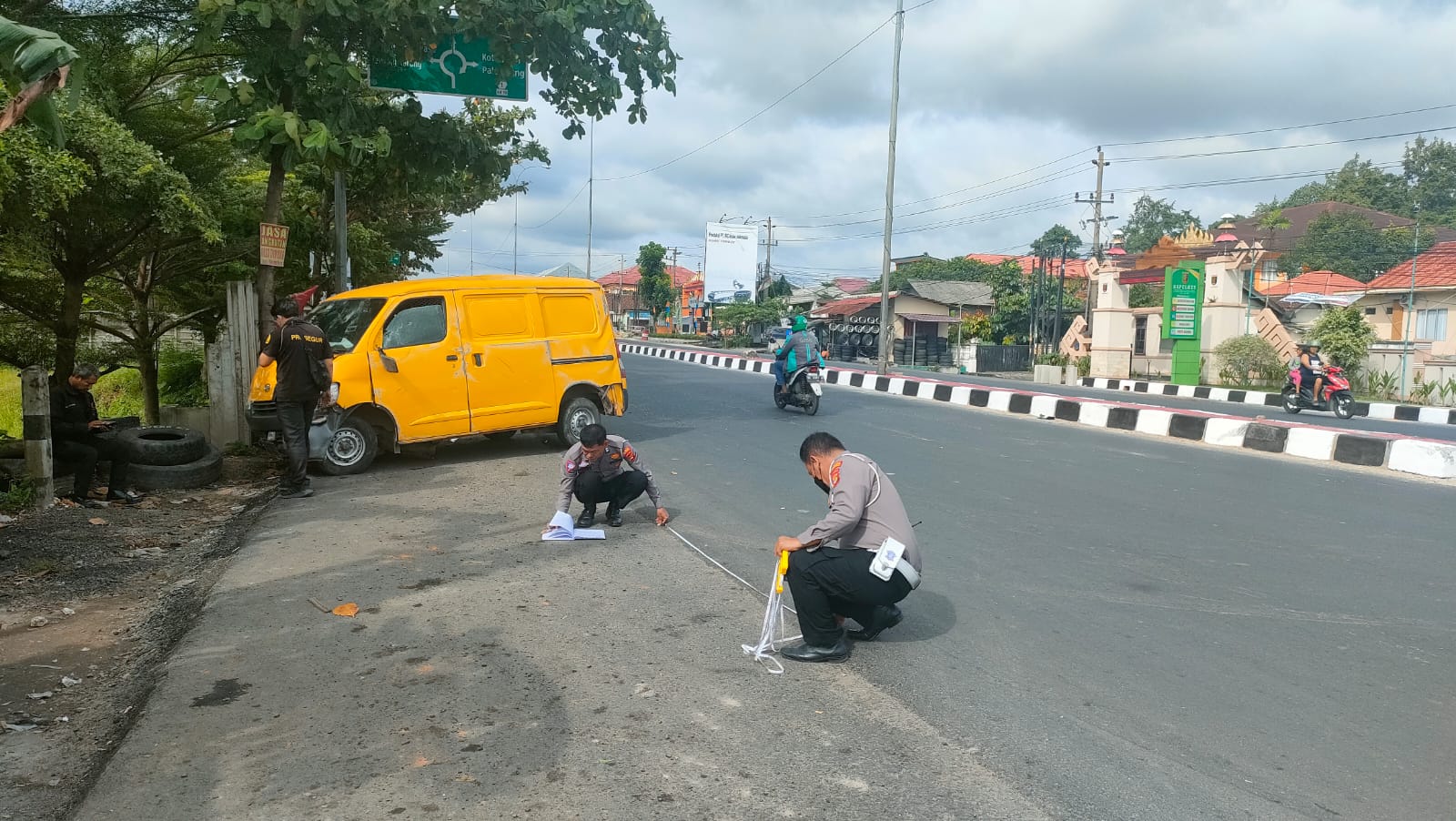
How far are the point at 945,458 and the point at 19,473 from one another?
8.88 meters

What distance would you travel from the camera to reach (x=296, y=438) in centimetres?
874

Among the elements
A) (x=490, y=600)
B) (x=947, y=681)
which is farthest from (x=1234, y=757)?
(x=490, y=600)

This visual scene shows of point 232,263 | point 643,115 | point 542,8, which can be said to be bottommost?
point 232,263

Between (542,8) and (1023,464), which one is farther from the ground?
(542,8)

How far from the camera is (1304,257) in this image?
176 ft

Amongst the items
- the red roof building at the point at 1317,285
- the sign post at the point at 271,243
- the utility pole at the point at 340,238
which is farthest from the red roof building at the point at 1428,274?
the sign post at the point at 271,243

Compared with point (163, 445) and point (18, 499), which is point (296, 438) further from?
point (18, 499)

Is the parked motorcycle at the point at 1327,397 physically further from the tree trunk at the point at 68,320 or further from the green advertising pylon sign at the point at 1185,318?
the tree trunk at the point at 68,320

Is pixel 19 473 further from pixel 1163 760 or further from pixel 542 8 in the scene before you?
pixel 1163 760

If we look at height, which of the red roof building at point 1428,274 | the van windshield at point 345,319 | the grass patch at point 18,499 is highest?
the red roof building at point 1428,274

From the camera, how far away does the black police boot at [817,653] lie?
4492 millimetres

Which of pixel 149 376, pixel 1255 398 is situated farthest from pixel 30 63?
pixel 1255 398

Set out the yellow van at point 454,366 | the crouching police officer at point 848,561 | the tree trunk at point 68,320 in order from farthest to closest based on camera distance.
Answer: the tree trunk at point 68,320
the yellow van at point 454,366
the crouching police officer at point 848,561

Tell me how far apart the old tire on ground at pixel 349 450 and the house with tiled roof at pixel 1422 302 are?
3138 cm
